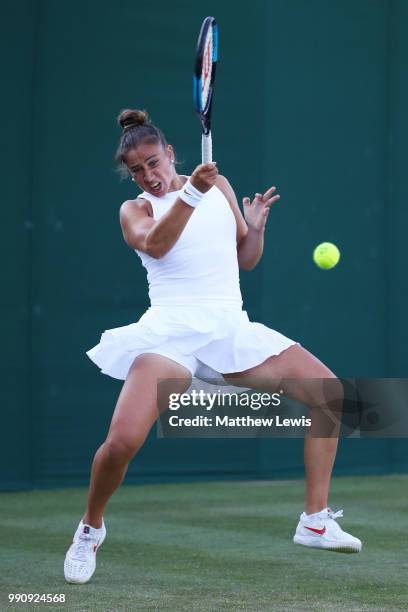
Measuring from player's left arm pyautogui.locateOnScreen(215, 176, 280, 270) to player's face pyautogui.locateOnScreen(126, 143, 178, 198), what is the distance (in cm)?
23

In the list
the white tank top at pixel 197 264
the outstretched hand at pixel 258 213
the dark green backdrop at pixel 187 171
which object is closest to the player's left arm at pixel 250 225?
the outstretched hand at pixel 258 213

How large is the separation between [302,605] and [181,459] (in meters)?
3.55

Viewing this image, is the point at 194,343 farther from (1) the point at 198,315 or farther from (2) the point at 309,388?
(2) the point at 309,388

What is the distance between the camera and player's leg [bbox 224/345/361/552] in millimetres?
Answer: 3768

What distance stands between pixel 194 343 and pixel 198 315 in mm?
102

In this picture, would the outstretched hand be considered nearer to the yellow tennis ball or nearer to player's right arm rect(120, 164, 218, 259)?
player's right arm rect(120, 164, 218, 259)

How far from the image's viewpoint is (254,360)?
377cm

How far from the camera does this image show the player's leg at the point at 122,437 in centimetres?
359

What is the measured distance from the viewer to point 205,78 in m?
3.72

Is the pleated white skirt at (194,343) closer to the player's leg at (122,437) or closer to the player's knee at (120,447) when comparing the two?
the player's leg at (122,437)

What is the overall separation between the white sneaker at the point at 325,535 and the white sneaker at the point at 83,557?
2.14 ft

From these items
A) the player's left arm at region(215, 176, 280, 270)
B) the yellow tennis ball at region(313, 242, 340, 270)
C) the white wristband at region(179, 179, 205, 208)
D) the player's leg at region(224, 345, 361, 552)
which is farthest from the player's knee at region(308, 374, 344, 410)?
the yellow tennis ball at region(313, 242, 340, 270)

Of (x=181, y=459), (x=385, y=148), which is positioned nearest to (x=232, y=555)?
(x=181, y=459)

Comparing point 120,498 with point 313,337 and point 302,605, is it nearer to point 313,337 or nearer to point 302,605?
point 313,337
